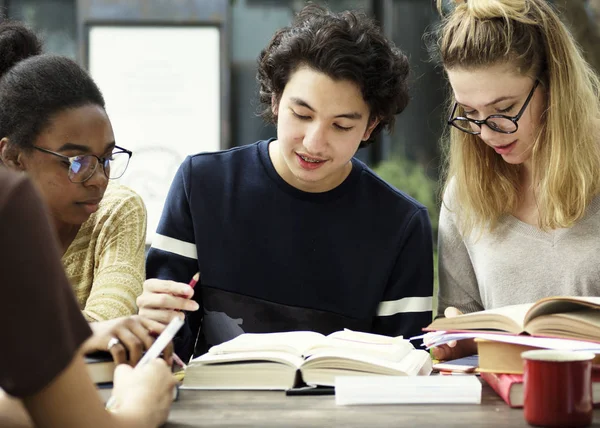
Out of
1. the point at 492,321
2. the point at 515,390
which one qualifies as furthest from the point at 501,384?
the point at 492,321

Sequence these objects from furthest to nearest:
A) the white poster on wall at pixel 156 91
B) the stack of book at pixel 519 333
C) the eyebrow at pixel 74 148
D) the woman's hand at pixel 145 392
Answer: the white poster on wall at pixel 156 91
the eyebrow at pixel 74 148
the stack of book at pixel 519 333
the woman's hand at pixel 145 392

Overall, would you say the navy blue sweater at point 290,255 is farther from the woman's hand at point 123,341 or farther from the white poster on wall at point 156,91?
the white poster on wall at point 156,91

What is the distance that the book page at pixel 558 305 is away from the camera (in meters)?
1.57

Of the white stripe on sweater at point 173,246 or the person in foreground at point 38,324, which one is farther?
the white stripe on sweater at point 173,246

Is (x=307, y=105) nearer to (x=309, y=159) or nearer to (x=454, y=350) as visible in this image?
(x=309, y=159)

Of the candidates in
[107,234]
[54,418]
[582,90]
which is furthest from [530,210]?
[54,418]

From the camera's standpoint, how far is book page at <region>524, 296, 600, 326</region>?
5.15 ft

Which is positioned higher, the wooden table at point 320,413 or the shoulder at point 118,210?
the shoulder at point 118,210

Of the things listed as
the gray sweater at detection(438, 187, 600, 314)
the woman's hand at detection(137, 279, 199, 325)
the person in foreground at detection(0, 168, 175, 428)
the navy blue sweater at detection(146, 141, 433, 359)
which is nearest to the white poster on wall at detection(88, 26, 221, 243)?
the navy blue sweater at detection(146, 141, 433, 359)

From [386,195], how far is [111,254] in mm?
775

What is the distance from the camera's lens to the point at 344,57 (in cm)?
219

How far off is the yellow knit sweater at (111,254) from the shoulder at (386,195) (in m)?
0.63

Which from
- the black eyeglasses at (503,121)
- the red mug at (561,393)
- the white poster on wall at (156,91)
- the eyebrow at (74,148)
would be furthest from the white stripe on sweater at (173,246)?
the white poster on wall at (156,91)

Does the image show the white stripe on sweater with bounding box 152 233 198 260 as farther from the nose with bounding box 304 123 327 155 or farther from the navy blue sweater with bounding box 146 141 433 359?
the nose with bounding box 304 123 327 155
